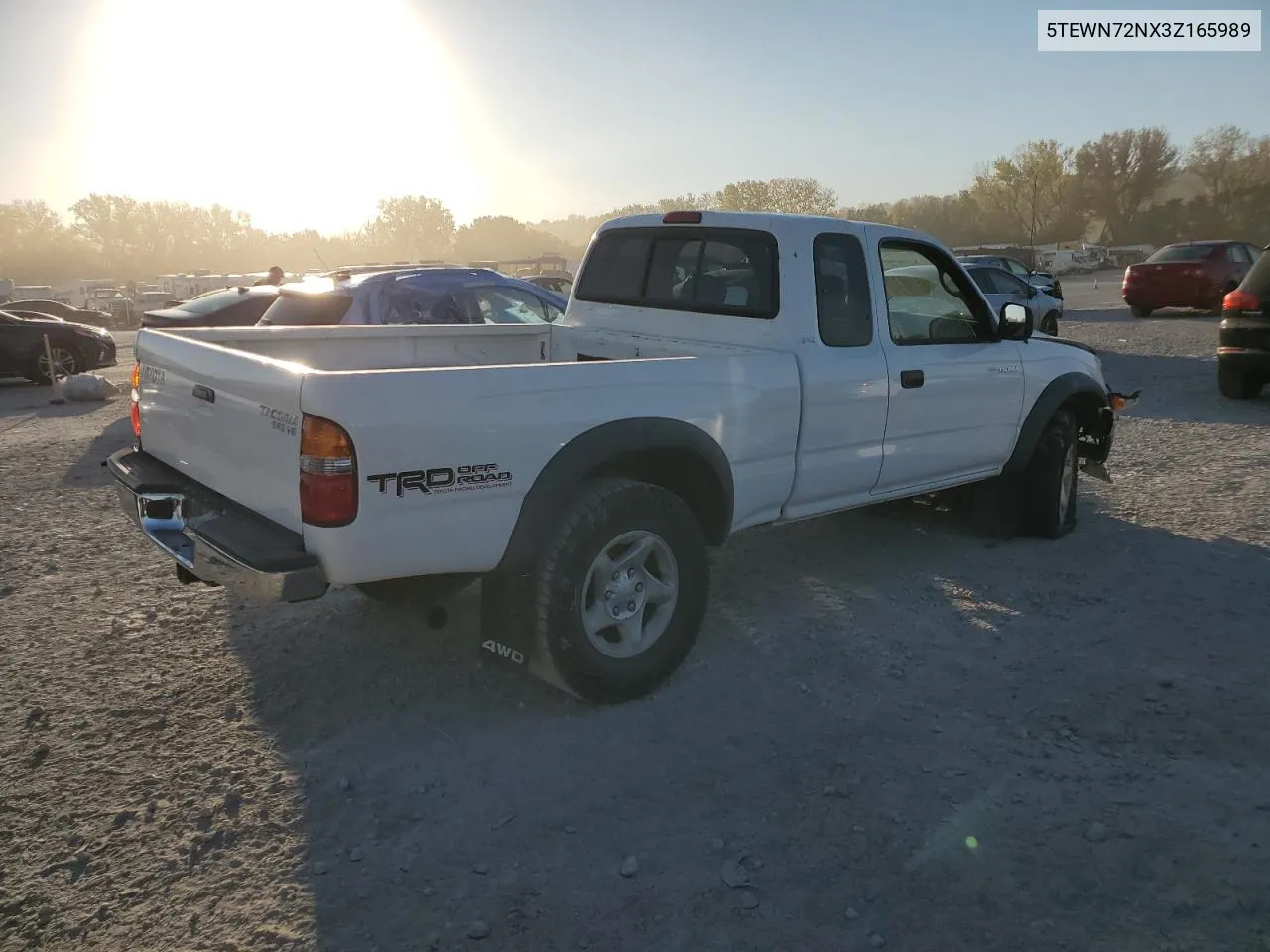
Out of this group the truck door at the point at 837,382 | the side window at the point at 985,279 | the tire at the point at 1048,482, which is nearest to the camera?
the truck door at the point at 837,382

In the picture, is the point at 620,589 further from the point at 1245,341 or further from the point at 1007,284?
the point at 1007,284

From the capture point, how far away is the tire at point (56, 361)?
14883mm

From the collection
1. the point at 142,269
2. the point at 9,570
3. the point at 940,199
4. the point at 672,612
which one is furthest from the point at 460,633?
the point at 142,269

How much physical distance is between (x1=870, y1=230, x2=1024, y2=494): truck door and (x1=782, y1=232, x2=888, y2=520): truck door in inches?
4.6

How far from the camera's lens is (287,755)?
346cm

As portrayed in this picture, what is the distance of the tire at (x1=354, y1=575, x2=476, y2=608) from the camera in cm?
400

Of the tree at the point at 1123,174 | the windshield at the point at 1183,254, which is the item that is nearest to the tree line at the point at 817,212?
the tree at the point at 1123,174

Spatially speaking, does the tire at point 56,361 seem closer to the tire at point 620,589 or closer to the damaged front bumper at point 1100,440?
the tire at point 620,589

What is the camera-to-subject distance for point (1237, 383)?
1065 cm

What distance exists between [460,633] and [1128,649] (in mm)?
3097

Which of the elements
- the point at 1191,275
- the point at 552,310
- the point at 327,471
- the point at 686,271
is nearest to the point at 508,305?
the point at 552,310

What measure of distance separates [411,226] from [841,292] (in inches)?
5032

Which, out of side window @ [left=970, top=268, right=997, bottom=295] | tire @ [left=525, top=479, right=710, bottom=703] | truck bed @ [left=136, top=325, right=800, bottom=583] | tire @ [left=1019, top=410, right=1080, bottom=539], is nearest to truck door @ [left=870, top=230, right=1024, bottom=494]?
tire @ [left=1019, top=410, right=1080, bottom=539]

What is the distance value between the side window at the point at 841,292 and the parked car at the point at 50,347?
545 inches
